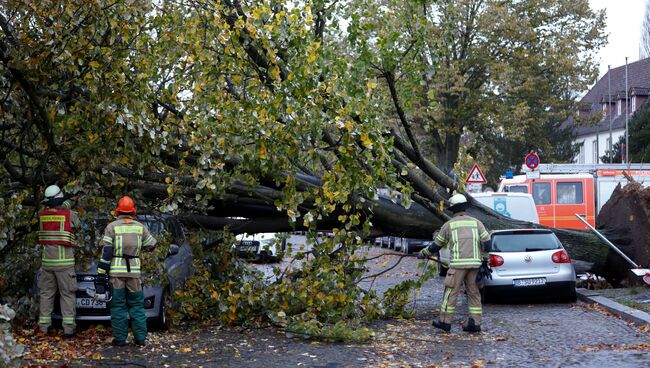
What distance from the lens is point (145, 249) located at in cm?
1057

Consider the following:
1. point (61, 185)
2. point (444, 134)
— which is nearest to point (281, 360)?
point (61, 185)

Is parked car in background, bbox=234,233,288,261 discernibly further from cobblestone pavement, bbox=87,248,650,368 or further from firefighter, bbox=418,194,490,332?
firefighter, bbox=418,194,490,332

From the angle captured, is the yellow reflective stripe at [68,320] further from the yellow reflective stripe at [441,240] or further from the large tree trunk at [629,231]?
the large tree trunk at [629,231]

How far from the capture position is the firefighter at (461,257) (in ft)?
37.4

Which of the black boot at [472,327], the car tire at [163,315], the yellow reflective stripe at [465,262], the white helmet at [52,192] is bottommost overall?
the black boot at [472,327]

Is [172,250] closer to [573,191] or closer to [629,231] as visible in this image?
[629,231]

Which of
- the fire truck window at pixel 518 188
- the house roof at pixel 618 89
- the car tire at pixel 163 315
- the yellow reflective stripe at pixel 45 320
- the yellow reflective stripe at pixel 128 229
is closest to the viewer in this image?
the yellow reflective stripe at pixel 128 229

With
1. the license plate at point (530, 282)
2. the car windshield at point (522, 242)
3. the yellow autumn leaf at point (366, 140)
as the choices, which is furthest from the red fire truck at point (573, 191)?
the yellow autumn leaf at point (366, 140)

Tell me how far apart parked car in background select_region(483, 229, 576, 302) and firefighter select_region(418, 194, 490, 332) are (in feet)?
9.05

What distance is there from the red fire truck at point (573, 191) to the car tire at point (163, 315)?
674 inches

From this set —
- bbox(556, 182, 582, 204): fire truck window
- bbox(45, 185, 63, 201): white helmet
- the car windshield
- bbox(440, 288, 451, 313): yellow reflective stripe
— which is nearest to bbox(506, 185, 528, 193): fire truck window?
bbox(556, 182, 582, 204): fire truck window

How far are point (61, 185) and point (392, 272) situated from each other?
517 inches

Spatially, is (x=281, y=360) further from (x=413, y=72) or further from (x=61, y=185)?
(x=413, y=72)

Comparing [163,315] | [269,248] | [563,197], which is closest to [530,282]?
[269,248]
